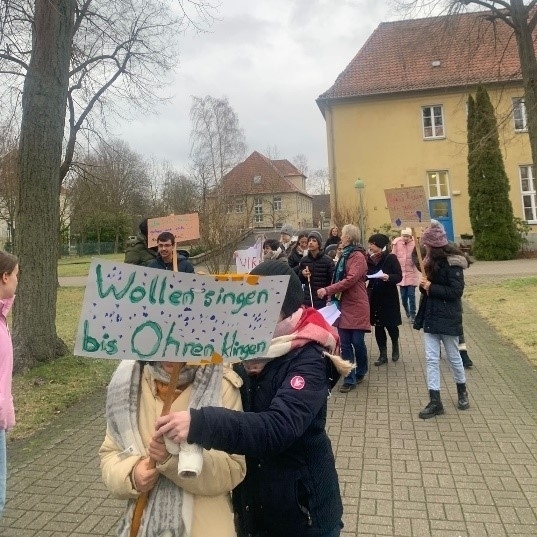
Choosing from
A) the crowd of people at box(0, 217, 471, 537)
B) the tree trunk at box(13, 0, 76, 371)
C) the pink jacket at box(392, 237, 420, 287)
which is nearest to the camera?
the crowd of people at box(0, 217, 471, 537)

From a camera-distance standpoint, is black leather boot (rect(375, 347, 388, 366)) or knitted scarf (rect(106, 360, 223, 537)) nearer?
knitted scarf (rect(106, 360, 223, 537))

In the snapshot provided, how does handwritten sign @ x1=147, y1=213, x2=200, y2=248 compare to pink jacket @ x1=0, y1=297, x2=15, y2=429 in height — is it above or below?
above

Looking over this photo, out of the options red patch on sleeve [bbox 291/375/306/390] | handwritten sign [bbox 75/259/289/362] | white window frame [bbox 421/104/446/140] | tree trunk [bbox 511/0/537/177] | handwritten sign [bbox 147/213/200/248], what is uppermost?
white window frame [bbox 421/104/446/140]

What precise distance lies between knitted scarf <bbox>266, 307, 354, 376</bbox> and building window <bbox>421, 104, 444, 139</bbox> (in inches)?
1233

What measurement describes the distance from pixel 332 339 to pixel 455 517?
227cm

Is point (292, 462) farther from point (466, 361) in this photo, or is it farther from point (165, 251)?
point (466, 361)

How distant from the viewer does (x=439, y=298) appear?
5.56 metres

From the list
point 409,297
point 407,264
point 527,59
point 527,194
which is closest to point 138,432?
point 407,264

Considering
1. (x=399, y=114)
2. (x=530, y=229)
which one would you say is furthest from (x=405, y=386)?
(x=399, y=114)

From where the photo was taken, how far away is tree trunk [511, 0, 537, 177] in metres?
15.8

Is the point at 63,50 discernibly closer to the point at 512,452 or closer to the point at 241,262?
the point at 241,262

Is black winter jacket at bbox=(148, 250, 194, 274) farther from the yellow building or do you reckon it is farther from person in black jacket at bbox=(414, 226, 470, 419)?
the yellow building

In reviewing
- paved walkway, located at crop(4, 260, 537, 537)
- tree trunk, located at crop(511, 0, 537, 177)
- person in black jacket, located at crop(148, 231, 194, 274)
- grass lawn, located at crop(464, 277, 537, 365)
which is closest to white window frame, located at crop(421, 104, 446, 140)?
tree trunk, located at crop(511, 0, 537, 177)

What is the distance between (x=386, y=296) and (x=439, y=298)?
2249mm
